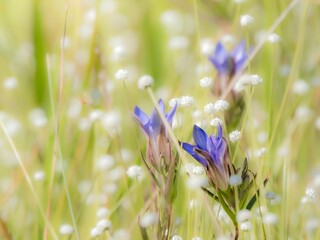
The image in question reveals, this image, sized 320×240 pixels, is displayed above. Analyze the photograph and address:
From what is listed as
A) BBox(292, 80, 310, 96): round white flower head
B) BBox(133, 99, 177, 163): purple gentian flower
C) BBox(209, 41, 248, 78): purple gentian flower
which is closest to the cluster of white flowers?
BBox(133, 99, 177, 163): purple gentian flower

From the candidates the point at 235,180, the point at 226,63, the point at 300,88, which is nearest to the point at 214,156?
the point at 235,180

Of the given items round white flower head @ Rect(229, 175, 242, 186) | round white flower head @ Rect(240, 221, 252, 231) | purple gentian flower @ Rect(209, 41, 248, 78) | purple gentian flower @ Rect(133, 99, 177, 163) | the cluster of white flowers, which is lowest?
round white flower head @ Rect(240, 221, 252, 231)

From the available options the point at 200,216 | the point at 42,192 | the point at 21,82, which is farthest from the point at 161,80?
the point at 200,216

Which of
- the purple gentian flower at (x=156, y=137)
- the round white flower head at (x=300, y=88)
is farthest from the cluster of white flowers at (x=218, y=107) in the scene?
the round white flower head at (x=300, y=88)

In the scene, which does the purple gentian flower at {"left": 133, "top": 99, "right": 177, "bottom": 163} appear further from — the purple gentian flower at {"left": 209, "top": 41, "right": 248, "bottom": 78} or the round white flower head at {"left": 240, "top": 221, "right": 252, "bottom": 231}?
the purple gentian flower at {"left": 209, "top": 41, "right": 248, "bottom": 78}

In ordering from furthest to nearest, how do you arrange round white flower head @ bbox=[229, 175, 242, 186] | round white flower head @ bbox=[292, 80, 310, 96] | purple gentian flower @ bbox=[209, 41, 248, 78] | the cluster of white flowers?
1. round white flower head @ bbox=[292, 80, 310, 96]
2. purple gentian flower @ bbox=[209, 41, 248, 78]
3. the cluster of white flowers
4. round white flower head @ bbox=[229, 175, 242, 186]

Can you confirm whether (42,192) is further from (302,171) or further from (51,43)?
(51,43)

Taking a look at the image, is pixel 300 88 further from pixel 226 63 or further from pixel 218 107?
pixel 218 107

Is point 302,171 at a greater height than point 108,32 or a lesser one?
lesser
